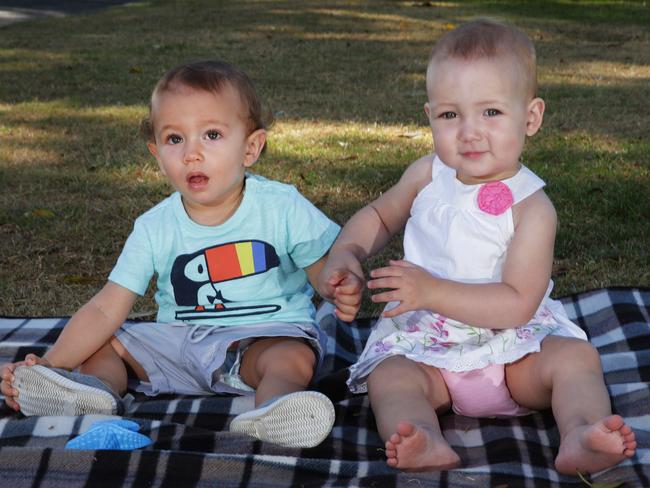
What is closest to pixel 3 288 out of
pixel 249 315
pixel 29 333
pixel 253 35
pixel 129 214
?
pixel 29 333

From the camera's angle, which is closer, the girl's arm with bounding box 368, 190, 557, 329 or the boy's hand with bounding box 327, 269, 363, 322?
the girl's arm with bounding box 368, 190, 557, 329

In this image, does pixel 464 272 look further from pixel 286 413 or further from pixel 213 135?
pixel 213 135

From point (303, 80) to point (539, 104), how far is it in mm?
6088

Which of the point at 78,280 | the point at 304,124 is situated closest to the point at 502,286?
the point at 78,280

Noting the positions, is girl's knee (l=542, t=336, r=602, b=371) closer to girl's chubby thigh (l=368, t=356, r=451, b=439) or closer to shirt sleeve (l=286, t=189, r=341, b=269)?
girl's chubby thigh (l=368, t=356, r=451, b=439)

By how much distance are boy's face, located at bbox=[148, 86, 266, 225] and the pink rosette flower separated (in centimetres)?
77

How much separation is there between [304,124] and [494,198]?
14.0ft

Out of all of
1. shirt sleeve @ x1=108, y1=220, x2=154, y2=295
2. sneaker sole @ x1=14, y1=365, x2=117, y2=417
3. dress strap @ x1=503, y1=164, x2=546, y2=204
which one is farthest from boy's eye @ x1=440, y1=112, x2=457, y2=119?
sneaker sole @ x1=14, y1=365, x2=117, y2=417

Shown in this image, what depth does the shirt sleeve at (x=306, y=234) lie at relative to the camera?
10.6 ft

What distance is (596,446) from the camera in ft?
7.79

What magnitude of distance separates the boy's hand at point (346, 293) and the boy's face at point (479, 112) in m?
0.43

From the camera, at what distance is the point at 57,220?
5031mm

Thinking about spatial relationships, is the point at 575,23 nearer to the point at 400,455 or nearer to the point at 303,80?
the point at 303,80

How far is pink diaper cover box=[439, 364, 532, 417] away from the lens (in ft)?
9.16
